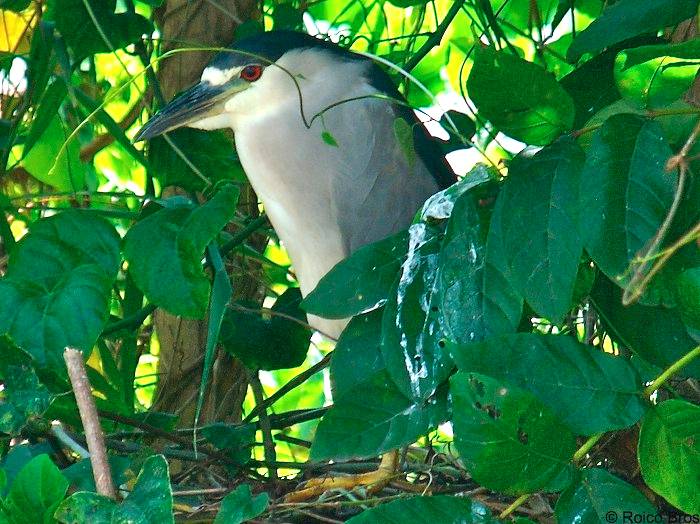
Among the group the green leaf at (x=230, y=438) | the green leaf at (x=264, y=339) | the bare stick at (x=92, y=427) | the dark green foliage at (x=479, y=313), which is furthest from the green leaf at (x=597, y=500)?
the green leaf at (x=264, y=339)

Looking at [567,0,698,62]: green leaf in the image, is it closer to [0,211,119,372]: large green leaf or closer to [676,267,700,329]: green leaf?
[676,267,700,329]: green leaf

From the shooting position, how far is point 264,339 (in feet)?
5.81

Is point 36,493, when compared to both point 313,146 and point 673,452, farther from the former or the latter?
point 313,146

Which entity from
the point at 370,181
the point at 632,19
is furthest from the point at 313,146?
the point at 632,19

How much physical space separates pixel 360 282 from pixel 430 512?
1.01ft

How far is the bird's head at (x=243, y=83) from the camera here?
1783 mm

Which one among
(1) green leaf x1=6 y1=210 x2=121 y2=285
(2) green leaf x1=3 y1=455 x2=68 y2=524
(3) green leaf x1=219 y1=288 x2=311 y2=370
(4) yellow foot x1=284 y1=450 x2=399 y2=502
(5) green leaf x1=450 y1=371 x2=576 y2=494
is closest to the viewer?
(5) green leaf x1=450 y1=371 x2=576 y2=494

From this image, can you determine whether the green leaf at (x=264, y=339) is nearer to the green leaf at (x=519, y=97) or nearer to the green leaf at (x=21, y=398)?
the green leaf at (x=21, y=398)

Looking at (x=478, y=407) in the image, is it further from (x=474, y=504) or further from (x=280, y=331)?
(x=280, y=331)

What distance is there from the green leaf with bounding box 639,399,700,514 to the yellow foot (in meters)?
0.62

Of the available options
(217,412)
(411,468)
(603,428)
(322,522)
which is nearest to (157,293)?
(322,522)

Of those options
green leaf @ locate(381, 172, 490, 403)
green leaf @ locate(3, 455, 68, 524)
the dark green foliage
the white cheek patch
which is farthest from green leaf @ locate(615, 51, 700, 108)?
the white cheek patch

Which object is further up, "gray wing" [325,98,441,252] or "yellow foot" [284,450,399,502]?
"gray wing" [325,98,441,252]

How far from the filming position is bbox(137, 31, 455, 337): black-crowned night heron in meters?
1.83
